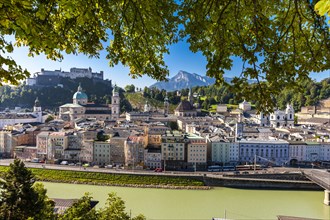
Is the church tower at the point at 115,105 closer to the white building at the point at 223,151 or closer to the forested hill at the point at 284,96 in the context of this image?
the forested hill at the point at 284,96

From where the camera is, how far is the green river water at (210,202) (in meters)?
10.8

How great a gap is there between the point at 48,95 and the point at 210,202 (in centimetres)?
3874

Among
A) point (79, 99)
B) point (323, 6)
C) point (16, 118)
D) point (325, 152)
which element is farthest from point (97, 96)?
point (323, 6)

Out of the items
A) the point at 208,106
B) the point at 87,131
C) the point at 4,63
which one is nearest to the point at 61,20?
the point at 4,63

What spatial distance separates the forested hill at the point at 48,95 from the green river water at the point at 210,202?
30584 millimetres

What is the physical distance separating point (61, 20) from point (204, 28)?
3.23 feet

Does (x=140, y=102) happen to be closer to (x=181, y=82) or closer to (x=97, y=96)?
(x=97, y=96)

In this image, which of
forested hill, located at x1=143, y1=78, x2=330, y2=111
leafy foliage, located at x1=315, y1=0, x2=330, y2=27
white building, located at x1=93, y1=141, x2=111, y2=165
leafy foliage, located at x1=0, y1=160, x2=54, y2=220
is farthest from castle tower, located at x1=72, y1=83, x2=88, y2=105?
leafy foliage, located at x1=315, y1=0, x2=330, y2=27

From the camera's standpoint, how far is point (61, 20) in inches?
76.4

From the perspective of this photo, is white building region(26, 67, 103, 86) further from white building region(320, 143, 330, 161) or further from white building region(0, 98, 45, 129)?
white building region(320, 143, 330, 161)

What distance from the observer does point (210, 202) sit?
12312 mm

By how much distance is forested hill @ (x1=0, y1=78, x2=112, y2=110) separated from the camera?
43.0m

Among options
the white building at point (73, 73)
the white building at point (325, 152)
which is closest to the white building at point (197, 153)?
the white building at point (325, 152)

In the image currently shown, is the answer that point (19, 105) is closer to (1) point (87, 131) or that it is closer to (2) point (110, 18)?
(1) point (87, 131)
